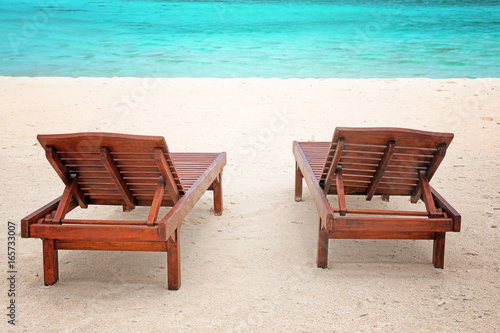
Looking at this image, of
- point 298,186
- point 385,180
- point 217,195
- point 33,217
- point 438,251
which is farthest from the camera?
point 298,186

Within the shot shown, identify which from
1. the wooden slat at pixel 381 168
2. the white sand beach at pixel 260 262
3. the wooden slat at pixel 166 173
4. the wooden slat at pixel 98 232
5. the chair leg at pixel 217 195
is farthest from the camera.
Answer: the chair leg at pixel 217 195

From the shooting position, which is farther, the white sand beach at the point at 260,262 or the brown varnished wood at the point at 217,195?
the brown varnished wood at the point at 217,195

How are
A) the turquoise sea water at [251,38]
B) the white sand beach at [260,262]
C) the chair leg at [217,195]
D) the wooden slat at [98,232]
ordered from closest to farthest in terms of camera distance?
the white sand beach at [260,262]
the wooden slat at [98,232]
the chair leg at [217,195]
the turquoise sea water at [251,38]

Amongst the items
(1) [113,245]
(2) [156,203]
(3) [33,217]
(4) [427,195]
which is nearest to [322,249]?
(4) [427,195]

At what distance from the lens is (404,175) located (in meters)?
3.24

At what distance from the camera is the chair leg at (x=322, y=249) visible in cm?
300

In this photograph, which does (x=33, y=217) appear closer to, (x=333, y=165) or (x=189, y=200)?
(x=189, y=200)

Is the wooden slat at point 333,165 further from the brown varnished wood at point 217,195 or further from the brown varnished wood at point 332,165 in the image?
the brown varnished wood at point 217,195

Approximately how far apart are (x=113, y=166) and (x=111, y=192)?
367 millimetres

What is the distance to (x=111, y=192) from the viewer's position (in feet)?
10.5

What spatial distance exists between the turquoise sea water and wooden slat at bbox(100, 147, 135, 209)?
53.3ft

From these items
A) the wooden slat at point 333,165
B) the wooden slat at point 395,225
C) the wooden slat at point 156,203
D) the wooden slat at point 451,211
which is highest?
the wooden slat at point 333,165

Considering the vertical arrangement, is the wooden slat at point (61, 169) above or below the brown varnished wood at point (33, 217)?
above

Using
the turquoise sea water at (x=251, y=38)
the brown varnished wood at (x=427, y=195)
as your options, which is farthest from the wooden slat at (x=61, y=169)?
the turquoise sea water at (x=251, y=38)
